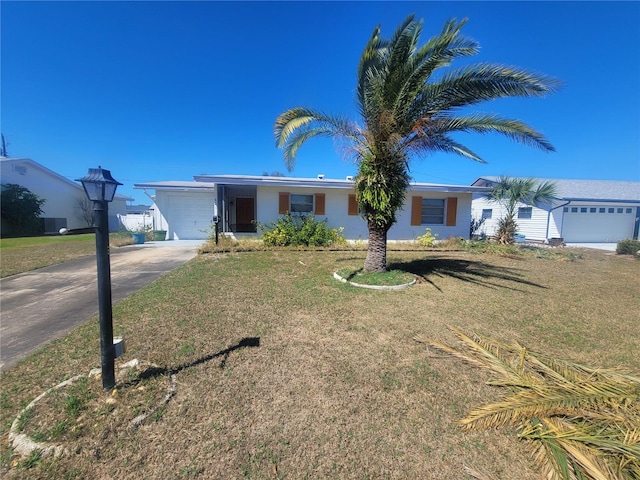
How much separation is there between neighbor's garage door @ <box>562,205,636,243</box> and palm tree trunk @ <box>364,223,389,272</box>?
56.3 ft

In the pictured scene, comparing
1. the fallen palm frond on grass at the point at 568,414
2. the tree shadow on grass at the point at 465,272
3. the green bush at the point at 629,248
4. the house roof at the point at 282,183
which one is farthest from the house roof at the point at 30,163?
the green bush at the point at 629,248

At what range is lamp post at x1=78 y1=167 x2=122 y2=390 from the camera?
237 cm

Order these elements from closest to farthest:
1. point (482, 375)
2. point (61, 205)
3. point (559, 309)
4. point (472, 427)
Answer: point (472, 427) < point (482, 375) < point (559, 309) < point (61, 205)

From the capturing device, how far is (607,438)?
1.96 m

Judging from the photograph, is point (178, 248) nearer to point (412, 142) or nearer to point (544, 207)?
point (412, 142)

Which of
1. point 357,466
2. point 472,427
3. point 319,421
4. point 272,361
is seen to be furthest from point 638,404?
point 272,361

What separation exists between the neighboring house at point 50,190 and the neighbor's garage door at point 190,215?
11.5 meters

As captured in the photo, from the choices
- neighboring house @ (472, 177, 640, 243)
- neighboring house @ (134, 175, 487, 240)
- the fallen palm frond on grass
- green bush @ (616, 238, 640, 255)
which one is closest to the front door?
neighboring house @ (134, 175, 487, 240)

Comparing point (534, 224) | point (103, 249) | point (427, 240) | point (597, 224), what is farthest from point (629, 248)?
point (103, 249)

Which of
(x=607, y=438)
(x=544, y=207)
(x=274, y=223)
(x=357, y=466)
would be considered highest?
(x=544, y=207)

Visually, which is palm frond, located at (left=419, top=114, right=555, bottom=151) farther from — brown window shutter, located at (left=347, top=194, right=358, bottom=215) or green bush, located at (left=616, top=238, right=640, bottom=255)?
green bush, located at (left=616, top=238, right=640, bottom=255)

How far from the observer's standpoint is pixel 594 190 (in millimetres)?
18641

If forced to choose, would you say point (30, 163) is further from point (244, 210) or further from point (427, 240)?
point (427, 240)

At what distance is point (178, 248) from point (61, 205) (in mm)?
18134
